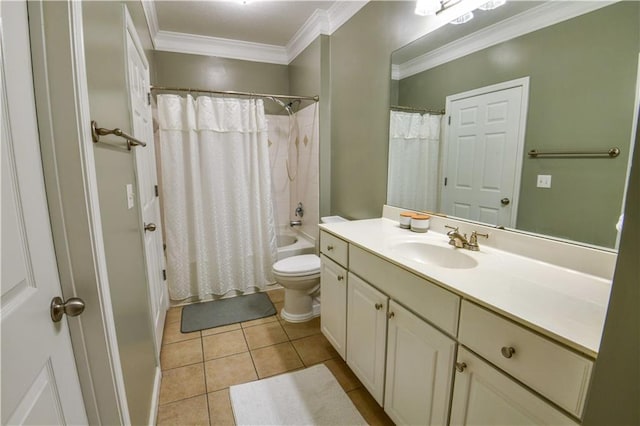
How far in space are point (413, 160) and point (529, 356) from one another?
1.32 metres

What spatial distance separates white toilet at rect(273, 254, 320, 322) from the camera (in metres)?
2.21

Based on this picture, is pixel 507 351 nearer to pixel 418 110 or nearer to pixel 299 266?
pixel 418 110

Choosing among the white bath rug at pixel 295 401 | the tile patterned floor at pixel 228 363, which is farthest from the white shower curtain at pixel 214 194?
the white bath rug at pixel 295 401

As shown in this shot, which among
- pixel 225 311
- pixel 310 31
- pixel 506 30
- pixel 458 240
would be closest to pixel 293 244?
pixel 225 311

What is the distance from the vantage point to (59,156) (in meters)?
0.73

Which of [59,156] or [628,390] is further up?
[59,156]

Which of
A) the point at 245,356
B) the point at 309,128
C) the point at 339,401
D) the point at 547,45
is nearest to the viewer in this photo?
the point at 547,45

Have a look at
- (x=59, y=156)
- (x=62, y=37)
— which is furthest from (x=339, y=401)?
(x=62, y=37)

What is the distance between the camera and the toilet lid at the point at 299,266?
2207 mm

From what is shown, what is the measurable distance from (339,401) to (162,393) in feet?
3.23

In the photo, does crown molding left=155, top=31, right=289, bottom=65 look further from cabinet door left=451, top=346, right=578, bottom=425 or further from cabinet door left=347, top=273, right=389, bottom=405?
cabinet door left=451, top=346, right=578, bottom=425

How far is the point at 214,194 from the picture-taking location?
2.59 meters

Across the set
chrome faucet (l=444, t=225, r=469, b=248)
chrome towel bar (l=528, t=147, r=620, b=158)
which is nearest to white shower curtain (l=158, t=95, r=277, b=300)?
chrome faucet (l=444, t=225, r=469, b=248)

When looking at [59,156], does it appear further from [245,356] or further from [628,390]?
[245,356]
